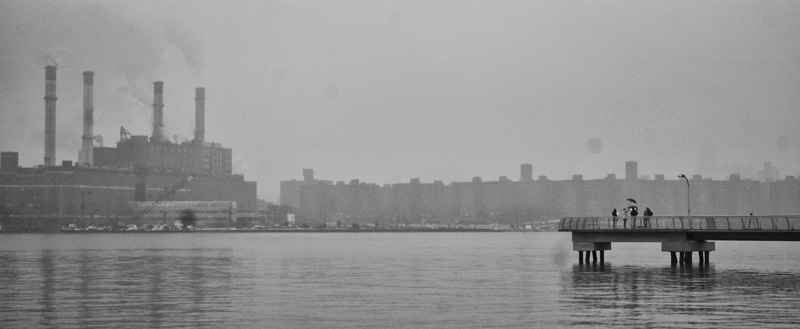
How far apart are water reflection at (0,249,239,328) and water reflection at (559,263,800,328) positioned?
57.9ft

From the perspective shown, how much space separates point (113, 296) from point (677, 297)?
30.1m

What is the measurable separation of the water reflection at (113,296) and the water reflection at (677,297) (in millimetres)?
17637

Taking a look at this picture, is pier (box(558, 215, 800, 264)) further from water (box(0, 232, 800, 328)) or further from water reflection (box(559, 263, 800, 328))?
water reflection (box(559, 263, 800, 328))

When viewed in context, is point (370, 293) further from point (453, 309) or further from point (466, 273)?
point (466, 273)

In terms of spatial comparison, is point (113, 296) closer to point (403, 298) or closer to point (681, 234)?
point (403, 298)

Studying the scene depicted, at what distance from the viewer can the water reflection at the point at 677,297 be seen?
4488 cm

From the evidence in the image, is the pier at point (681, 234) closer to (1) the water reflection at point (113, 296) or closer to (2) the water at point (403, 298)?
(2) the water at point (403, 298)

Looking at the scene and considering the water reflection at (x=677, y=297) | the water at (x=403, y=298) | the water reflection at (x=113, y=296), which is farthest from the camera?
the water reflection at (x=113, y=296)

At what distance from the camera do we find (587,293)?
58.8 meters

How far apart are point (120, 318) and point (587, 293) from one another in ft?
85.2

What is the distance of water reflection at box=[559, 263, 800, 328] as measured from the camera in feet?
147

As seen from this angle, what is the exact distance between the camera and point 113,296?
57.5 meters

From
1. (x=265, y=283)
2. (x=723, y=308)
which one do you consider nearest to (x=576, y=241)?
(x=265, y=283)

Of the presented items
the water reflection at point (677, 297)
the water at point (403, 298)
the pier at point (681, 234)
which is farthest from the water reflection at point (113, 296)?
the pier at point (681, 234)
